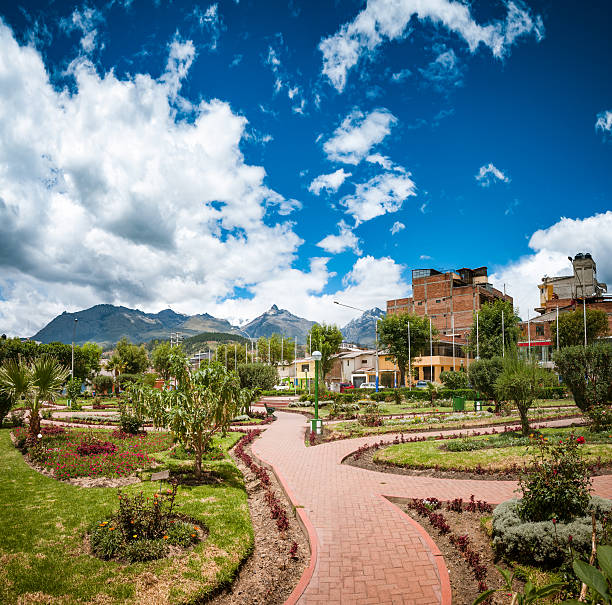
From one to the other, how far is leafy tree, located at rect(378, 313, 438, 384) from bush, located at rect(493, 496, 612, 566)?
5132cm

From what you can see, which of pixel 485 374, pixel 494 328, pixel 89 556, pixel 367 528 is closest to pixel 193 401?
pixel 89 556

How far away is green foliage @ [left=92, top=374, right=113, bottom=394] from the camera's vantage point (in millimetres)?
49781

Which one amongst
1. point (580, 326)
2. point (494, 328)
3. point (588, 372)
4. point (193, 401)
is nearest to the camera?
point (193, 401)

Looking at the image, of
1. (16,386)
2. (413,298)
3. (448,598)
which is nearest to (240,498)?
(448,598)

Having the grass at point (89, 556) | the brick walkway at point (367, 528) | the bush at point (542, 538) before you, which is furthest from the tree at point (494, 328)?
the grass at point (89, 556)

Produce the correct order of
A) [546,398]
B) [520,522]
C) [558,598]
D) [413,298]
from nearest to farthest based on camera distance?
1. [558,598]
2. [520,522]
3. [546,398]
4. [413,298]

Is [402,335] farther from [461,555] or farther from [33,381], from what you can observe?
[461,555]

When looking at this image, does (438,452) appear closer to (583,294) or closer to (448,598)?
(448,598)

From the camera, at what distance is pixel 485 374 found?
1137 inches

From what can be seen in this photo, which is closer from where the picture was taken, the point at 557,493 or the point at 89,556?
the point at 89,556

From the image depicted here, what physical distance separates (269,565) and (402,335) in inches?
2077

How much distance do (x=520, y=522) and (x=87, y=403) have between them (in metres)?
42.6

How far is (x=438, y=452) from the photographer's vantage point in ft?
45.8

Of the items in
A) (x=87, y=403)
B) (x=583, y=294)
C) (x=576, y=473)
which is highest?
(x=583, y=294)
